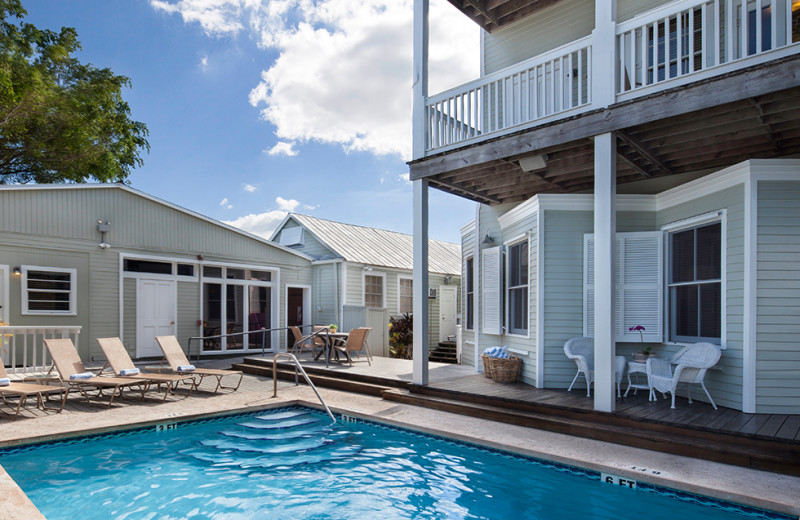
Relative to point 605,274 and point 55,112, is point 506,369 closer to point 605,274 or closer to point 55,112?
point 605,274

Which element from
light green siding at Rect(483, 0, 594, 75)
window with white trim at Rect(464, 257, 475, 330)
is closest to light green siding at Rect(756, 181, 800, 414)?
light green siding at Rect(483, 0, 594, 75)

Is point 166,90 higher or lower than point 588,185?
higher

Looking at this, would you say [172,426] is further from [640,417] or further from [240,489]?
[640,417]

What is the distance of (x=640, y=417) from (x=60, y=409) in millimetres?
7351

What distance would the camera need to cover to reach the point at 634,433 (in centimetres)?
530

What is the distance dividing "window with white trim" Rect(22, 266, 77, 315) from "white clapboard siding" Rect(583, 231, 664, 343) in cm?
1030

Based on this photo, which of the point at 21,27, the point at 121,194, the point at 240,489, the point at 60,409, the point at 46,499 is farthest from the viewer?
the point at 21,27

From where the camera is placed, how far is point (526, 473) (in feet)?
16.1

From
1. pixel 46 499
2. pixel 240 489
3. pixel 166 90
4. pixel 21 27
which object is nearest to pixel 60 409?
pixel 46 499

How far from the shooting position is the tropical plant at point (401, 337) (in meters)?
15.8

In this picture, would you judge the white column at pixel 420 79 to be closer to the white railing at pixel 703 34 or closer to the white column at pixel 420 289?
the white column at pixel 420 289

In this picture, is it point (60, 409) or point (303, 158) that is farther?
point (303, 158)

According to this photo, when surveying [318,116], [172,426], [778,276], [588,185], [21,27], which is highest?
[21,27]

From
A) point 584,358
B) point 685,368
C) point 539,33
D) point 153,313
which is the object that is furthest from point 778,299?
point 153,313
